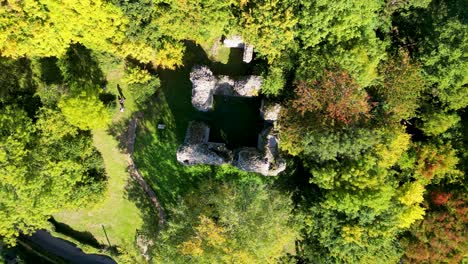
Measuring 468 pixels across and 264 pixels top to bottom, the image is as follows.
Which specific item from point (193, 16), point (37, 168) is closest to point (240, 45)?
point (193, 16)

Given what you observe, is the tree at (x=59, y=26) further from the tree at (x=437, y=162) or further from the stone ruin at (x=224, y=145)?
the tree at (x=437, y=162)

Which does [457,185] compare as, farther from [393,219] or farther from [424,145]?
[393,219]

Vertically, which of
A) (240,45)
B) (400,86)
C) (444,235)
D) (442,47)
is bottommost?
(444,235)

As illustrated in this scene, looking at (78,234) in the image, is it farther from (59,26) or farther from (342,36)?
(342,36)

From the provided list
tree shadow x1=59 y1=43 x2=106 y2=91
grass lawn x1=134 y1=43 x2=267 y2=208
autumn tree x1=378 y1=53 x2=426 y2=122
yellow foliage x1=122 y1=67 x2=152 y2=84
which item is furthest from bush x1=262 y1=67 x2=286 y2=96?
tree shadow x1=59 y1=43 x2=106 y2=91

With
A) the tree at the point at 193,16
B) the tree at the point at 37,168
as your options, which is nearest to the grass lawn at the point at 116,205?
the tree at the point at 37,168

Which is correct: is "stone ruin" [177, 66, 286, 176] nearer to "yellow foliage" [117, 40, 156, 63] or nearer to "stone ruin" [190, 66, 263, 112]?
"stone ruin" [190, 66, 263, 112]
